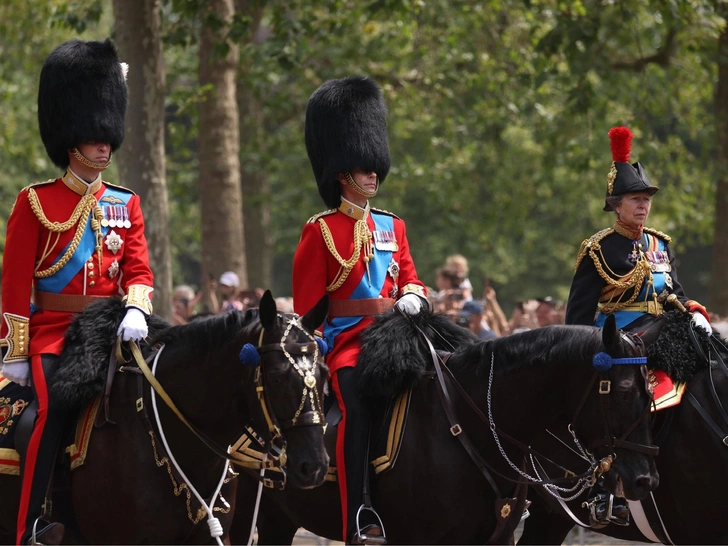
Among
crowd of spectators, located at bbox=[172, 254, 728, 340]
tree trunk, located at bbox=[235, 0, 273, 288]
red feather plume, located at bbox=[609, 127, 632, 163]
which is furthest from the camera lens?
tree trunk, located at bbox=[235, 0, 273, 288]

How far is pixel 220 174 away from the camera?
46.9 feet

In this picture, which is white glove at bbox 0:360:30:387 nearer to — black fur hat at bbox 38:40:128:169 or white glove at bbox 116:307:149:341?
white glove at bbox 116:307:149:341

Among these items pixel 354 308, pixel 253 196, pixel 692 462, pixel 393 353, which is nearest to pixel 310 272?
pixel 354 308

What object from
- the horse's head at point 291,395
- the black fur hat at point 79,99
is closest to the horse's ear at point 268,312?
the horse's head at point 291,395

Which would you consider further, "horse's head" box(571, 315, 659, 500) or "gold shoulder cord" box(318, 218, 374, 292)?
"gold shoulder cord" box(318, 218, 374, 292)

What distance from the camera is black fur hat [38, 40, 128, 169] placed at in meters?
6.47

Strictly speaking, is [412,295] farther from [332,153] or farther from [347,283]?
[332,153]

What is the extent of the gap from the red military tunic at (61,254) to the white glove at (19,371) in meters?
0.04

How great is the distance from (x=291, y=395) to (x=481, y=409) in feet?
4.60

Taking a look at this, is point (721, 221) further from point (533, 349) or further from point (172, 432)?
point (172, 432)

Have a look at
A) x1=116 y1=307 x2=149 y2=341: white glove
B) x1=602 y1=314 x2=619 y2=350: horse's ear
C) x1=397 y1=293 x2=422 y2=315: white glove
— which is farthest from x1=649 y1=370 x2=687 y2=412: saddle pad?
x1=116 y1=307 x2=149 y2=341: white glove

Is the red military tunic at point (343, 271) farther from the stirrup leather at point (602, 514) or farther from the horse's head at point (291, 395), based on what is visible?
the stirrup leather at point (602, 514)

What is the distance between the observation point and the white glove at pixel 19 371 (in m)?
6.06

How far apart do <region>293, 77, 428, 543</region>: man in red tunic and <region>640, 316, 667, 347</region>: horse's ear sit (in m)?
1.26
